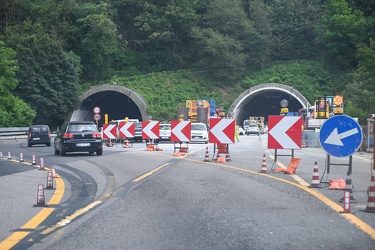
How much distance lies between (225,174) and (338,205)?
712 centimetres

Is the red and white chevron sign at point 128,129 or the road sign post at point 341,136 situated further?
the red and white chevron sign at point 128,129

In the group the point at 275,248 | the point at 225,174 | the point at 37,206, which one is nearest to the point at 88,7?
the point at 225,174

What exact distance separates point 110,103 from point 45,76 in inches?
412

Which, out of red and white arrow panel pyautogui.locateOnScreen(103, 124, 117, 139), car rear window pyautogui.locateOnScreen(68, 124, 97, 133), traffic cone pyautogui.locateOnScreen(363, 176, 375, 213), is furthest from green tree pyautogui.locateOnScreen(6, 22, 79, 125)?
traffic cone pyautogui.locateOnScreen(363, 176, 375, 213)

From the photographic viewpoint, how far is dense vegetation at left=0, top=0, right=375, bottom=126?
66.4 m

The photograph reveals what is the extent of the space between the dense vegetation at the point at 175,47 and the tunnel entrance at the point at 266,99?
76.1 inches

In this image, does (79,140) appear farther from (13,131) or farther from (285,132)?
(13,131)

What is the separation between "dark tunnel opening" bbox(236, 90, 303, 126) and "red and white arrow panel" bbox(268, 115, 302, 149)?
161 feet

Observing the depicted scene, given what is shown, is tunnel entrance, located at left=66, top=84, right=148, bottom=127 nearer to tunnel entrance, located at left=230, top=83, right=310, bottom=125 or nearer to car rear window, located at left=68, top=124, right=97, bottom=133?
tunnel entrance, located at left=230, top=83, right=310, bottom=125

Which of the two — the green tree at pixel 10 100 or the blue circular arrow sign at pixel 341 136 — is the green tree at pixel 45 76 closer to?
the green tree at pixel 10 100

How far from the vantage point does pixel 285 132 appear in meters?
20.5

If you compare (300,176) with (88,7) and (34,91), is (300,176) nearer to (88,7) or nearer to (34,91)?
(34,91)

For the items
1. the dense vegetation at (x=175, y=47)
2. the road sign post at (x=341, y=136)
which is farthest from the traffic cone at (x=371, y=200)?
the dense vegetation at (x=175, y=47)

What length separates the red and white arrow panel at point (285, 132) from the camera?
2033 cm
